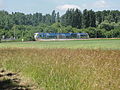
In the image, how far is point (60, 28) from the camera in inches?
4417

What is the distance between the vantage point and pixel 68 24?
444 feet

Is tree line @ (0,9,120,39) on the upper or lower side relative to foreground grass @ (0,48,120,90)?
upper

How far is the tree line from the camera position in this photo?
4092 inches

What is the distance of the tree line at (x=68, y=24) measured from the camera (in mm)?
103938

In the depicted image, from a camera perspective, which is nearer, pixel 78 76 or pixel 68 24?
pixel 78 76

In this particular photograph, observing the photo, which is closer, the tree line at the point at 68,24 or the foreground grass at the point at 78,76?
the foreground grass at the point at 78,76

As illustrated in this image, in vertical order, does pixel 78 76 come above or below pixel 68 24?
below

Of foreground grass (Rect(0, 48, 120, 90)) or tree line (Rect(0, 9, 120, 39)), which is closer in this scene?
foreground grass (Rect(0, 48, 120, 90))

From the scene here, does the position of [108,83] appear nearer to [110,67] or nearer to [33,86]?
[110,67]

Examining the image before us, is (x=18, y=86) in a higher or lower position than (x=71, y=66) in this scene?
lower

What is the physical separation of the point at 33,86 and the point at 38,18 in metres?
176

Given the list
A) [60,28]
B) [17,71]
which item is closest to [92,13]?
[60,28]

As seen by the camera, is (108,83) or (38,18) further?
(38,18)

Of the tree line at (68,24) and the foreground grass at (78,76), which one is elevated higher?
the tree line at (68,24)
